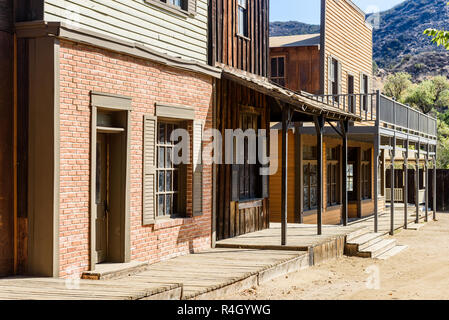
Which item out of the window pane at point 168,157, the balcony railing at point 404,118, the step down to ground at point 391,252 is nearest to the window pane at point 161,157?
the window pane at point 168,157

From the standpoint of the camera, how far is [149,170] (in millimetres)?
10320

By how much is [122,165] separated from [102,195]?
539mm

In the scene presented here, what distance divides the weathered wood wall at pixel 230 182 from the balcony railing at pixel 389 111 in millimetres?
4924

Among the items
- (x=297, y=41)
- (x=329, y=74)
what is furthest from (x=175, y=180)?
(x=297, y=41)

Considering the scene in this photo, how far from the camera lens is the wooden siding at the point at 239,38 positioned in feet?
42.0

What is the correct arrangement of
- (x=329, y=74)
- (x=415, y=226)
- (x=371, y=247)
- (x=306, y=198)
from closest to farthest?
(x=371, y=247), (x=306, y=198), (x=329, y=74), (x=415, y=226)

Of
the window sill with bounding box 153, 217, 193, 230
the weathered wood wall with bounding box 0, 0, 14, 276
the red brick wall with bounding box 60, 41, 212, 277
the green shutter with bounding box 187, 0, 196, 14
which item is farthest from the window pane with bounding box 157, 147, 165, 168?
the weathered wood wall with bounding box 0, 0, 14, 276

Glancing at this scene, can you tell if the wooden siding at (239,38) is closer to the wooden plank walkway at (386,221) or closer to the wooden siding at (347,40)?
the wooden plank walkway at (386,221)

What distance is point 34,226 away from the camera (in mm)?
8227

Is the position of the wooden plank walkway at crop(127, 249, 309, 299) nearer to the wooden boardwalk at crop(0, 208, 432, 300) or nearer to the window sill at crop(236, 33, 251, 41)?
the wooden boardwalk at crop(0, 208, 432, 300)

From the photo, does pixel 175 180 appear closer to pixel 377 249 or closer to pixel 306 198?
pixel 377 249

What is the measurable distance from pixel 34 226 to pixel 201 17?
5.68 meters

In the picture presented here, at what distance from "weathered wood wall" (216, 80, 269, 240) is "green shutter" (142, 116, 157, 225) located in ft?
8.17
